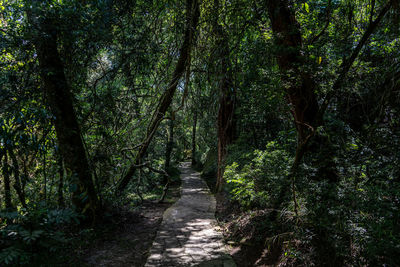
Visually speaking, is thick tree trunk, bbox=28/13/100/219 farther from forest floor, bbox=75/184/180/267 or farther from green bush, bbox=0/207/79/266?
green bush, bbox=0/207/79/266

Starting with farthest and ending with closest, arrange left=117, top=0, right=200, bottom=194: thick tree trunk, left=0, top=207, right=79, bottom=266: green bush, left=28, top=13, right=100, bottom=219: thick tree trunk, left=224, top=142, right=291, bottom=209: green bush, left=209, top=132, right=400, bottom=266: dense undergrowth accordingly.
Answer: left=117, top=0, right=200, bottom=194: thick tree trunk, left=28, top=13, right=100, bottom=219: thick tree trunk, left=224, top=142, right=291, bottom=209: green bush, left=0, top=207, right=79, bottom=266: green bush, left=209, top=132, right=400, bottom=266: dense undergrowth

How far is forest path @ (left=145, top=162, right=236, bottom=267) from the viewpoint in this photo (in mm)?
3590

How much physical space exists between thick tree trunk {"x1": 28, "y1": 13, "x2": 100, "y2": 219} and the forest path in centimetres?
159

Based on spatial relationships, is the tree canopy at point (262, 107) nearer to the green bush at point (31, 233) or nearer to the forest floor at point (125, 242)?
the green bush at point (31, 233)

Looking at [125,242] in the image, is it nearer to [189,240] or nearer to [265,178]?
[189,240]

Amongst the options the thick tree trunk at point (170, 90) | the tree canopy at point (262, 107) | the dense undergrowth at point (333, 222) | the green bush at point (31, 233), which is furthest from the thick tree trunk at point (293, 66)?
the green bush at point (31, 233)

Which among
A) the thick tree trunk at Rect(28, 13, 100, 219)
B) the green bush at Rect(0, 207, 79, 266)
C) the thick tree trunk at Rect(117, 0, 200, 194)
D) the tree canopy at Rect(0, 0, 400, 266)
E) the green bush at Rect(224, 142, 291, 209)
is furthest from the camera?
the thick tree trunk at Rect(117, 0, 200, 194)

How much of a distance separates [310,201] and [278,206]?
2.57ft

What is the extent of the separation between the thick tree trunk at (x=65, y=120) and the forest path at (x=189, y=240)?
159 centimetres

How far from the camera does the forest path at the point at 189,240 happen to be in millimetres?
3590

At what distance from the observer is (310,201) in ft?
9.31

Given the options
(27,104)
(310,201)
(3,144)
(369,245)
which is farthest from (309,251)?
(27,104)

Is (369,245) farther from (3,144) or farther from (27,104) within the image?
(27,104)

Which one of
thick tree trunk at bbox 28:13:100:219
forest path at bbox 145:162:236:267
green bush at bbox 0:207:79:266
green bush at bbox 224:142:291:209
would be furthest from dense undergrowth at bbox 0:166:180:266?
green bush at bbox 224:142:291:209
